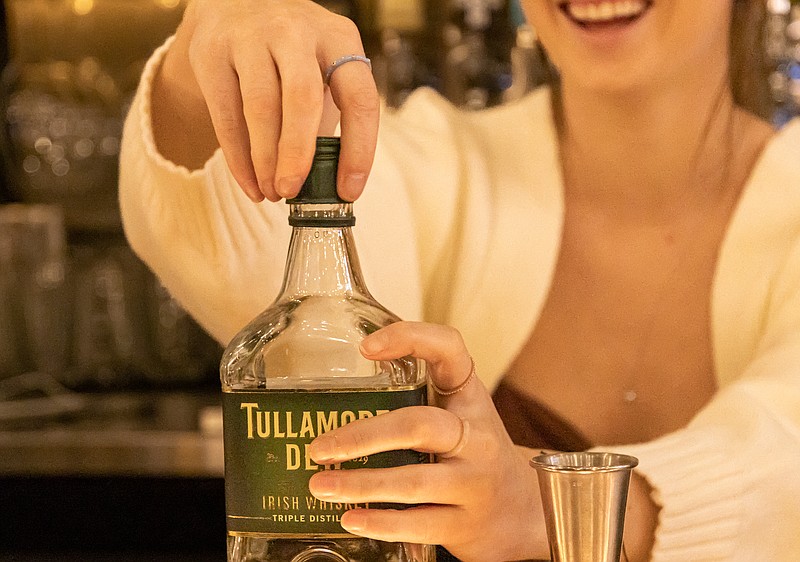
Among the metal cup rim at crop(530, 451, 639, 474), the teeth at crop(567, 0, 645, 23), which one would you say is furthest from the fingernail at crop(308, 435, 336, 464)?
the teeth at crop(567, 0, 645, 23)

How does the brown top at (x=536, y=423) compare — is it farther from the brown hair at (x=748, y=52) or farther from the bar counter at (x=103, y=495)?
the bar counter at (x=103, y=495)

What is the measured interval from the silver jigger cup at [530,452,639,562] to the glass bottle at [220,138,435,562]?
0.08 meters

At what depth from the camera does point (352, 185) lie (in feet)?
2.01

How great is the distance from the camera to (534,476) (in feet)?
2.44

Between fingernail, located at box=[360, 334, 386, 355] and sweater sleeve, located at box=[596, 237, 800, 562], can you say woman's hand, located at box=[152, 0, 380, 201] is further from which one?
sweater sleeve, located at box=[596, 237, 800, 562]

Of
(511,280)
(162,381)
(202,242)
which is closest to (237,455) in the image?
(202,242)

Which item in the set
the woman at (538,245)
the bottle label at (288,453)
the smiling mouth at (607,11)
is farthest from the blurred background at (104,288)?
the bottle label at (288,453)

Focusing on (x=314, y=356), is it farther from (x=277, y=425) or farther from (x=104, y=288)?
(x=104, y=288)

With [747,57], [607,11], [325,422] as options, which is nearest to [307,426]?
[325,422]

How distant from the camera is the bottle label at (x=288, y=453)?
0.61 meters

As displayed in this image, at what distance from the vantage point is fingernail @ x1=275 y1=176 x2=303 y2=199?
60 centimetres

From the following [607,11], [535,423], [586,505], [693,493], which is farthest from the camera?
[535,423]

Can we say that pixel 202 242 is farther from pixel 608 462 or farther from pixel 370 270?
pixel 608 462

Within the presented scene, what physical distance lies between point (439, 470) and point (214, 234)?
0.36m
